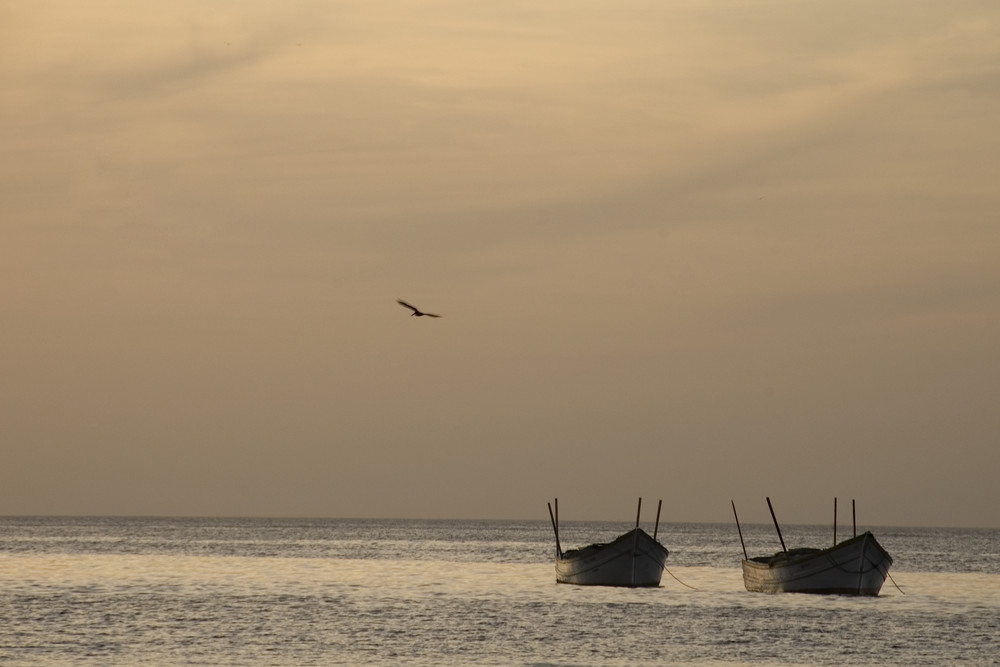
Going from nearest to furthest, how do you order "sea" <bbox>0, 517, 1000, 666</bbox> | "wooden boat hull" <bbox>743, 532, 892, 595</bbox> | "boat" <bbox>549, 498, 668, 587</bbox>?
"sea" <bbox>0, 517, 1000, 666</bbox>, "wooden boat hull" <bbox>743, 532, 892, 595</bbox>, "boat" <bbox>549, 498, 668, 587</bbox>

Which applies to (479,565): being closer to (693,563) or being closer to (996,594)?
(693,563)

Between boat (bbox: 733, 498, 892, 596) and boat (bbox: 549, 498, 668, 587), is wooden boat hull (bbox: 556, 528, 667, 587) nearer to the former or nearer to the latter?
boat (bbox: 549, 498, 668, 587)

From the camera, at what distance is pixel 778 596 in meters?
68.4

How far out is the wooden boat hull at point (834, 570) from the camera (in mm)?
66750

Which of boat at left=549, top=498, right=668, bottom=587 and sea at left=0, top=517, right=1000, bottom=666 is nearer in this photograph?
sea at left=0, top=517, right=1000, bottom=666

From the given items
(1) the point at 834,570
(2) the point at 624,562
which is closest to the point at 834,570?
(1) the point at 834,570

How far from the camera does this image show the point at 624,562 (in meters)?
72.8

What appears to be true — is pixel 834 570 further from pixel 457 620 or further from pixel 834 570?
pixel 457 620

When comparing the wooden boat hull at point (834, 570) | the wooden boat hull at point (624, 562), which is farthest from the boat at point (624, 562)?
the wooden boat hull at point (834, 570)

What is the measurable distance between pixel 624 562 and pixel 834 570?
11297 mm

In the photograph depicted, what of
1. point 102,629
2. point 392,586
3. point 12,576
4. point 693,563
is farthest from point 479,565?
point 102,629

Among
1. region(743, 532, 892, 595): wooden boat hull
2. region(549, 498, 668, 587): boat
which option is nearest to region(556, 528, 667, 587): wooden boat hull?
region(549, 498, 668, 587): boat

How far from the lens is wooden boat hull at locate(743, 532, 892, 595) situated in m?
66.8

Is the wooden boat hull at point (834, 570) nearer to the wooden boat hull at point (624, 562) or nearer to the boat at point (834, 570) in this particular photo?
the boat at point (834, 570)
